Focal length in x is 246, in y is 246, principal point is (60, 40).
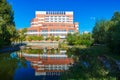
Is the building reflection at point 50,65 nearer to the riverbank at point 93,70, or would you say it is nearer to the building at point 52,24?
the riverbank at point 93,70

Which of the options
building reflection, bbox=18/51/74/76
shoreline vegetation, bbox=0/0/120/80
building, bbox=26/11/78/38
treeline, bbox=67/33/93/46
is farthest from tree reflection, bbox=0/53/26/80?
building, bbox=26/11/78/38

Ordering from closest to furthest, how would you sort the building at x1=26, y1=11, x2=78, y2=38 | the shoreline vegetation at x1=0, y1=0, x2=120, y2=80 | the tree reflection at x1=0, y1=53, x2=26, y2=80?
the shoreline vegetation at x1=0, y1=0, x2=120, y2=80, the tree reflection at x1=0, y1=53, x2=26, y2=80, the building at x1=26, y1=11, x2=78, y2=38

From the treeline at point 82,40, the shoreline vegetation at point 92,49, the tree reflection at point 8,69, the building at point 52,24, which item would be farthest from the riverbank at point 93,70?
the building at point 52,24

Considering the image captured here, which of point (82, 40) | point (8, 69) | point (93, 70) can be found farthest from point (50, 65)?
point (82, 40)

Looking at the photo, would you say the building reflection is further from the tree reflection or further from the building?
the building

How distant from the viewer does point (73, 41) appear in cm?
7981

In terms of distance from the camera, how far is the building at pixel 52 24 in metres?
132

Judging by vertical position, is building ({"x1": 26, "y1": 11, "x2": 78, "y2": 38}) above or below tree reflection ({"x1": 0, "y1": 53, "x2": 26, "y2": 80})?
above

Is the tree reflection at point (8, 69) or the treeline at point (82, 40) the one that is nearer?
the tree reflection at point (8, 69)

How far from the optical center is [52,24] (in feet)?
446

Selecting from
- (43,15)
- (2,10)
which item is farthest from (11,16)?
(43,15)

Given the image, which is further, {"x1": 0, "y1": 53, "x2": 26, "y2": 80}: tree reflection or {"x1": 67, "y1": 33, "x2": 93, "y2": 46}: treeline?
{"x1": 67, "y1": 33, "x2": 93, "y2": 46}: treeline

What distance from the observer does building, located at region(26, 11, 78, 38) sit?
132500 mm

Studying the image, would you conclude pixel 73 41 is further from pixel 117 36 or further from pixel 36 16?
pixel 36 16
